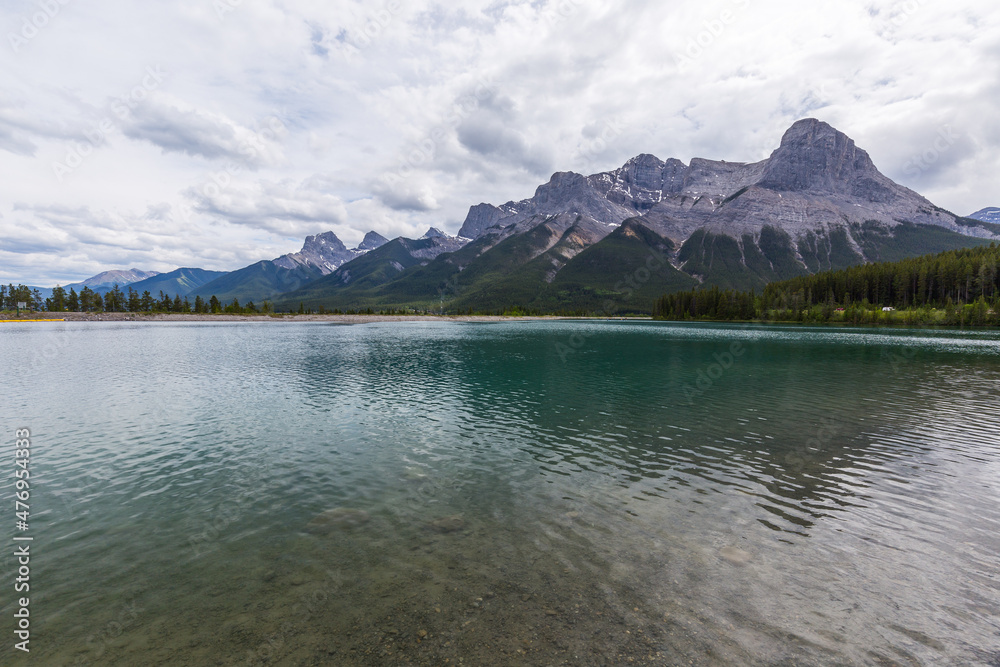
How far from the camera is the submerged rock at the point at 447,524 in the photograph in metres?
17.1

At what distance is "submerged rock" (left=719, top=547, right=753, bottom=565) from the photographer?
1463 centimetres

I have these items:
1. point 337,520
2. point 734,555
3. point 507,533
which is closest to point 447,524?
point 507,533

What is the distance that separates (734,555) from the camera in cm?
1502

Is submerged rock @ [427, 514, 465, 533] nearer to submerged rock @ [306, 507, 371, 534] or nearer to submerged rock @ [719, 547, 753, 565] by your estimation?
submerged rock @ [306, 507, 371, 534]

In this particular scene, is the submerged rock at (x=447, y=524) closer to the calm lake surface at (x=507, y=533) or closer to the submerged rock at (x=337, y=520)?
the calm lake surface at (x=507, y=533)

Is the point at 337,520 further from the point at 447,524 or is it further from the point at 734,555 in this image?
the point at 734,555

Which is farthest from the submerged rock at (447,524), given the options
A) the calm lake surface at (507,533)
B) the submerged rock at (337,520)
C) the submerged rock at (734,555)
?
the submerged rock at (734,555)

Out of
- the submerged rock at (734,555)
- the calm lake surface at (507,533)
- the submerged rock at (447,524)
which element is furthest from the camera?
the submerged rock at (447,524)

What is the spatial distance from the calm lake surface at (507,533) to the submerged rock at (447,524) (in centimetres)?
12

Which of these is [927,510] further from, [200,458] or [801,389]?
[200,458]

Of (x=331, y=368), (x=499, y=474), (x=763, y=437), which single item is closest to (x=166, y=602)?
(x=499, y=474)

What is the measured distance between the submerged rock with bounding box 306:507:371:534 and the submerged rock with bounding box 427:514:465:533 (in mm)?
3138

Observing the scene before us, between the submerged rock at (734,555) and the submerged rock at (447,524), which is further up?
the submerged rock at (447,524)

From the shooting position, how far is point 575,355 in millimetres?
88062
